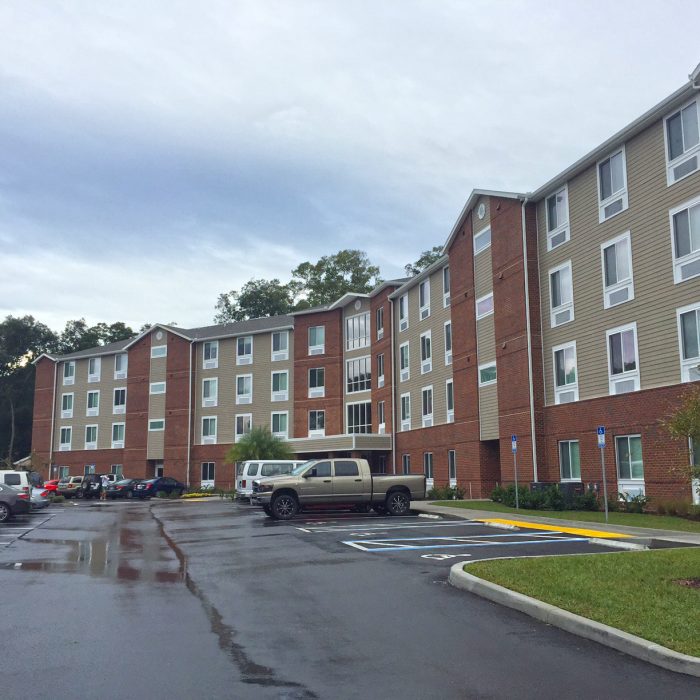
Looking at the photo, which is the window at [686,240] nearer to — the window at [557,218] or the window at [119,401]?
the window at [557,218]

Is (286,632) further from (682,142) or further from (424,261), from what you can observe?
(424,261)

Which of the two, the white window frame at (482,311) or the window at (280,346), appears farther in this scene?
the window at (280,346)

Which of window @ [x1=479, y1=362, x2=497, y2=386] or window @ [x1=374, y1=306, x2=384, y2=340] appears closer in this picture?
window @ [x1=479, y1=362, x2=497, y2=386]

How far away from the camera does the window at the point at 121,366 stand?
59.8 metres

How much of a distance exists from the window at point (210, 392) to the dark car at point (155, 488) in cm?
697

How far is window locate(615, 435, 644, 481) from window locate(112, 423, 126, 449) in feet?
141

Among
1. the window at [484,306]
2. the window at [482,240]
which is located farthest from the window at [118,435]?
the window at [482,240]

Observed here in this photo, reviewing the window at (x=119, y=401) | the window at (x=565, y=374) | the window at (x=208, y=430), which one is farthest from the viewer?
the window at (x=119, y=401)

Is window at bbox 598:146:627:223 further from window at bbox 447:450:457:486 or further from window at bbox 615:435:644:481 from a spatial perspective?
window at bbox 447:450:457:486

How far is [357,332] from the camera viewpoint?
47531 mm

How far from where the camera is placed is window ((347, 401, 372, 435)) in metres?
46.0

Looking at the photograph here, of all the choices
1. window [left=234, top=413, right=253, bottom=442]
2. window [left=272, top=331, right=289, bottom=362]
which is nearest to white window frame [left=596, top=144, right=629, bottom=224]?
window [left=272, top=331, right=289, bottom=362]

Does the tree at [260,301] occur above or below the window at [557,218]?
above

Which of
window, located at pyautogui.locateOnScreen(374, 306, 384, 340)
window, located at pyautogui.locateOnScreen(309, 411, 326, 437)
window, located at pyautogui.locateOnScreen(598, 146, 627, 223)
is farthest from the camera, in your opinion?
window, located at pyautogui.locateOnScreen(309, 411, 326, 437)
